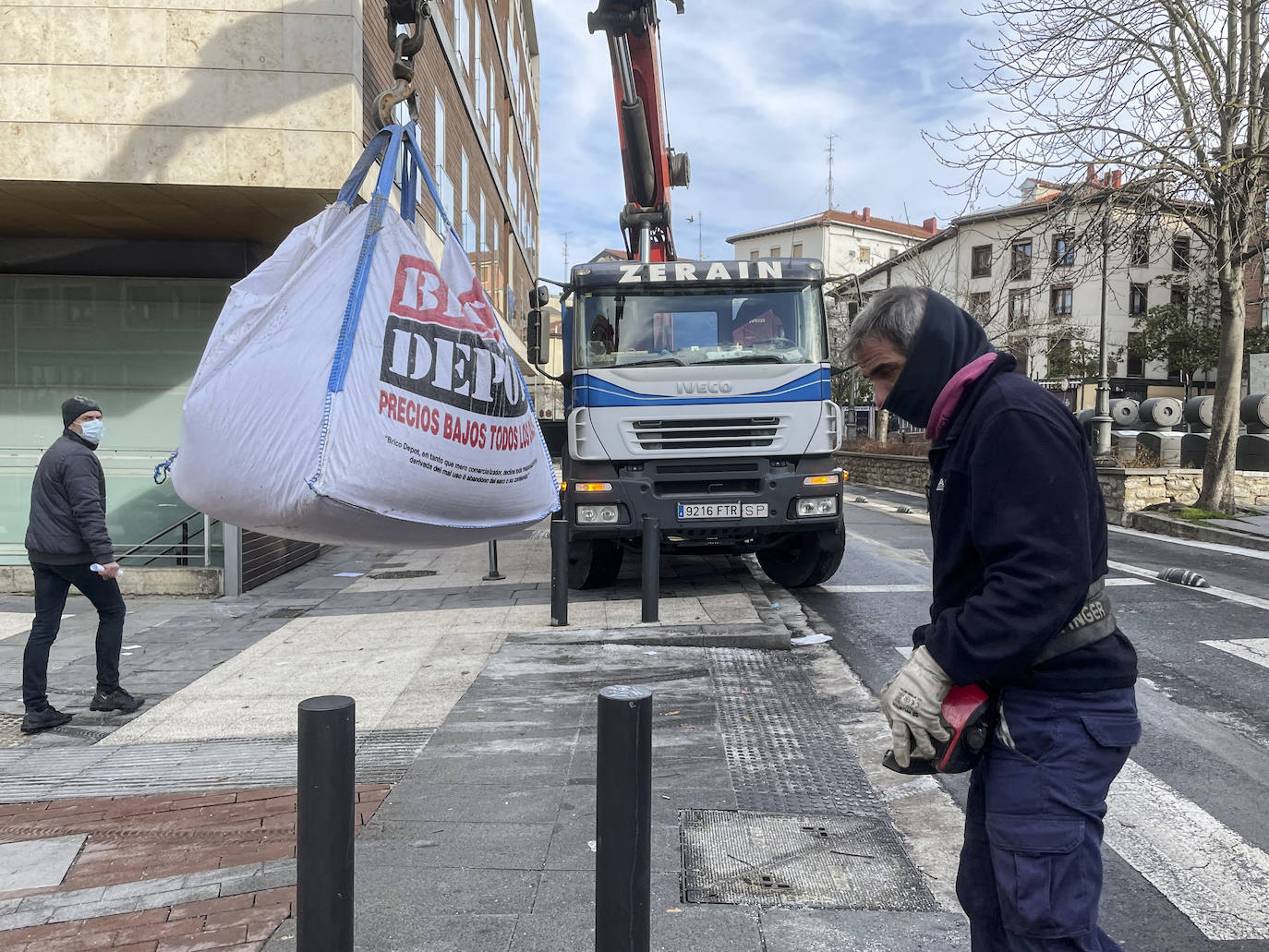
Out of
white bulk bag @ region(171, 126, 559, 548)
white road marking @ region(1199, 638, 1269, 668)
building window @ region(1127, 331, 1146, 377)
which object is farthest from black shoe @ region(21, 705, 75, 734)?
building window @ region(1127, 331, 1146, 377)

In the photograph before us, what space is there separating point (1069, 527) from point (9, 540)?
419 inches

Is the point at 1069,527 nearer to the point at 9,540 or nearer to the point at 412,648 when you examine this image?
the point at 412,648

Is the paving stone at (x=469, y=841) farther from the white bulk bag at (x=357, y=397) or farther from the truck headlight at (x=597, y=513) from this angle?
the truck headlight at (x=597, y=513)

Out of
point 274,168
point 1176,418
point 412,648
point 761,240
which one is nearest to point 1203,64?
point 1176,418

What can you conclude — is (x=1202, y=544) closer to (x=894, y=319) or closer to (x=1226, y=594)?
(x=1226, y=594)

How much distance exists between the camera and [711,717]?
5.01 meters

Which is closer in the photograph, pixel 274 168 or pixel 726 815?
pixel 726 815

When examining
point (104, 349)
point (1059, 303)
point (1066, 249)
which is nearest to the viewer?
point (104, 349)

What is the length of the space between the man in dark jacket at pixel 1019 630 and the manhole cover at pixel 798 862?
103cm

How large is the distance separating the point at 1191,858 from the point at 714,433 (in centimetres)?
514

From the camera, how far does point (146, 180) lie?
8086 millimetres

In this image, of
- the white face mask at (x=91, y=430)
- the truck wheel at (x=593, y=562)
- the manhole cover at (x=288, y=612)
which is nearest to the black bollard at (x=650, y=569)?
the truck wheel at (x=593, y=562)

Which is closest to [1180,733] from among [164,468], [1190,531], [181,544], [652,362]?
[164,468]

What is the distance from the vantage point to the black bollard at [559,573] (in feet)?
24.2
